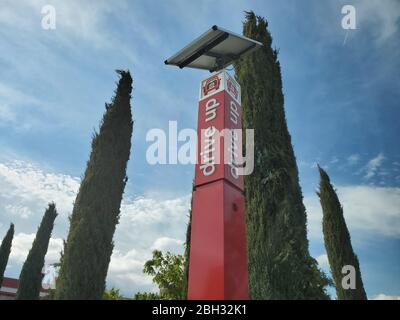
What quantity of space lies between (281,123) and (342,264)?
8.28m

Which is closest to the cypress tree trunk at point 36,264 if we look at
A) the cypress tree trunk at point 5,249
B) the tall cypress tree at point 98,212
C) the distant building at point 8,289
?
the cypress tree trunk at point 5,249

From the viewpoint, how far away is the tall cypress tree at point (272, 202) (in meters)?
5.70

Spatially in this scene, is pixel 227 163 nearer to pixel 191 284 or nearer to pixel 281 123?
pixel 191 284

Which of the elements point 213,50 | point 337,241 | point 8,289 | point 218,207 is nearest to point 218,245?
point 218,207

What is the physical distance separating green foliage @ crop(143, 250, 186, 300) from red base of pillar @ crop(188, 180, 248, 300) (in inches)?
672

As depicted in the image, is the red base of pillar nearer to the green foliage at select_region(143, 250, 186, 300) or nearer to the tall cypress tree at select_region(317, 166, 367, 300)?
the tall cypress tree at select_region(317, 166, 367, 300)

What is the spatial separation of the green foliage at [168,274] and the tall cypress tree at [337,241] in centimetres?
950

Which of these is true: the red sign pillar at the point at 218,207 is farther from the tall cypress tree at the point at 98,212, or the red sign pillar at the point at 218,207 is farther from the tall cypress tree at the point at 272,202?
the tall cypress tree at the point at 98,212

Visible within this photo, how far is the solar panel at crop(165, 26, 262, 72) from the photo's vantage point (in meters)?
4.34

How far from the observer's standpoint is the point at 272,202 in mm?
6465
